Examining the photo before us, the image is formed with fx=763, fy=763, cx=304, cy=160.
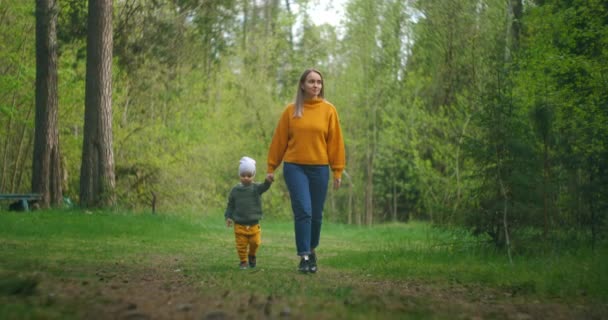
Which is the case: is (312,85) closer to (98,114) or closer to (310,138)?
(310,138)

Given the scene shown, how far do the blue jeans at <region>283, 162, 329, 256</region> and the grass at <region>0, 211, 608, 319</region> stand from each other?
0.46 meters

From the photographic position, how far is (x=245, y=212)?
9.27 meters

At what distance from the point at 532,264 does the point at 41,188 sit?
14837 mm

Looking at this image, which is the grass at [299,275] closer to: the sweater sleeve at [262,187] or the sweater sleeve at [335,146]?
the sweater sleeve at [262,187]

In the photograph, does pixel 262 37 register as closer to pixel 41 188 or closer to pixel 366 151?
pixel 366 151

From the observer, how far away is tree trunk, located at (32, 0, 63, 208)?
1988 centimetres

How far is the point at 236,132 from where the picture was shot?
35344mm

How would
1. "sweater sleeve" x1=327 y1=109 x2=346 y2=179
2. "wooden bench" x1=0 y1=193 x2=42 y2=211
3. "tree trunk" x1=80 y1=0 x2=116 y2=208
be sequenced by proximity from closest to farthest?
"sweater sleeve" x1=327 y1=109 x2=346 y2=179 → "tree trunk" x1=80 y1=0 x2=116 y2=208 → "wooden bench" x1=0 y1=193 x2=42 y2=211

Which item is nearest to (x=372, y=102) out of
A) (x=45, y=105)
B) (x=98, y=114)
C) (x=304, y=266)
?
(x=45, y=105)

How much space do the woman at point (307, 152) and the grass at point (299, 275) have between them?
594mm

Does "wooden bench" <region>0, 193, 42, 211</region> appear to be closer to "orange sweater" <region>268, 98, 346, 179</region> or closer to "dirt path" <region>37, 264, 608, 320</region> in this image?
"orange sweater" <region>268, 98, 346, 179</region>

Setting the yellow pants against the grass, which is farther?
the yellow pants

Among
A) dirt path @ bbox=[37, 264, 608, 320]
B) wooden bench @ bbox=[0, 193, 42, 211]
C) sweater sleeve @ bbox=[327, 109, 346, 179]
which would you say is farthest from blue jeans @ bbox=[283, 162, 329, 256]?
wooden bench @ bbox=[0, 193, 42, 211]

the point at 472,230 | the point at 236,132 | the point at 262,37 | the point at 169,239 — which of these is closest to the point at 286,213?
the point at 236,132
